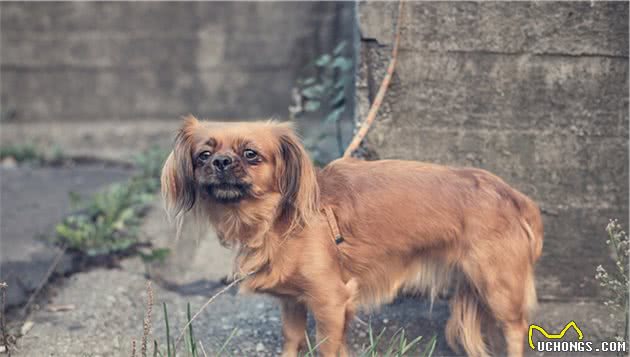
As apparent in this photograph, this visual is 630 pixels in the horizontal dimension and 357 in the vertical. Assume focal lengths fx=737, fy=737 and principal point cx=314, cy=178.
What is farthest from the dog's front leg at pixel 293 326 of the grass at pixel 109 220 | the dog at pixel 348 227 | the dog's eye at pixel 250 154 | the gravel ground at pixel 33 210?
the gravel ground at pixel 33 210

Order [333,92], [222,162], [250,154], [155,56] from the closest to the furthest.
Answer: [222,162], [250,154], [333,92], [155,56]

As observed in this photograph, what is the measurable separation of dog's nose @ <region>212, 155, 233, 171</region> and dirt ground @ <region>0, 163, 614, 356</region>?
648 millimetres

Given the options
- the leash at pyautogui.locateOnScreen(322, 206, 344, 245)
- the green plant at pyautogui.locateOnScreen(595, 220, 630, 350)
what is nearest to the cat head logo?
the green plant at pyautogui.locateOnScreen(595, 220, 630, 350)

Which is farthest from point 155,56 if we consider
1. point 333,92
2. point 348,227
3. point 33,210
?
point 348,227

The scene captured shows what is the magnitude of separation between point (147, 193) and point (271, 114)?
6.79 ft

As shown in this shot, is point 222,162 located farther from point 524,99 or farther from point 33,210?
point 33,210

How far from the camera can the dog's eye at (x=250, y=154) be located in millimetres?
2732

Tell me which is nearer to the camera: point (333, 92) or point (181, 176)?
point (181, 176)

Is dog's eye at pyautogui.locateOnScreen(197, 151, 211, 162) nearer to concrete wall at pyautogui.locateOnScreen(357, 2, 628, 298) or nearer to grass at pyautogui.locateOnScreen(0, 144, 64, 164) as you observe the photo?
concrete wall at pyautogui.locateOnScreen(357, 2, 628, 298)

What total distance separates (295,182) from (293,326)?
2.33 ft

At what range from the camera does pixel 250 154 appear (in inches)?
108

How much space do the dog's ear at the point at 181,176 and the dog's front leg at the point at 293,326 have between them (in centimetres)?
63

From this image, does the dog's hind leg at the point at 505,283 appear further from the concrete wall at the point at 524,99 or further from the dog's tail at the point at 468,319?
the concrete wall at the point at 524,99

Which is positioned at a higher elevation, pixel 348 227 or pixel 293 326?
pixel 348 227
